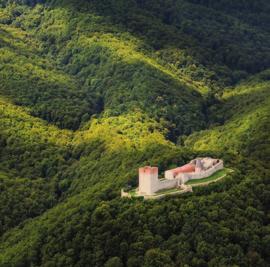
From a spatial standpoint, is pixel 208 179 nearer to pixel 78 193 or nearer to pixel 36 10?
pixel 78 193

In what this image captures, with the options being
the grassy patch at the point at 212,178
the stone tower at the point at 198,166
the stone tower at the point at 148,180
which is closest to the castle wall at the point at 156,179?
the stone tower at the point at 148,180

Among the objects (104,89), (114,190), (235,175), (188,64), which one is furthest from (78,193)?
(188,64)

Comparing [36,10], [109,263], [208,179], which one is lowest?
[109,263]

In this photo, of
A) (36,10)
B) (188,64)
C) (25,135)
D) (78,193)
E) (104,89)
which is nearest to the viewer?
(78,193)

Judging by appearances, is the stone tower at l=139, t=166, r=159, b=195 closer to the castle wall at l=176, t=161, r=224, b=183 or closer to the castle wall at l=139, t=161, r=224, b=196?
the castle wall at l=139, t=161, r=224, b=196

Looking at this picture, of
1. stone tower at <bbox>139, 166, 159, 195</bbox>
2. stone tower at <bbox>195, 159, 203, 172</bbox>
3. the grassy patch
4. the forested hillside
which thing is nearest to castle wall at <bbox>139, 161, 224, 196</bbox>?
stone tower at <bbox>139, 166, 159, 195</bbox>

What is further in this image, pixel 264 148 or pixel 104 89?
pixel 104 89

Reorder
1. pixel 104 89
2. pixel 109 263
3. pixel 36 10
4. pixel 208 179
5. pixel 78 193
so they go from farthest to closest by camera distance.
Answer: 1. pixel 36 10
2. pixel 104 89
3. pixel 78 193
4. pixel 208 179
5. pixel 109 263

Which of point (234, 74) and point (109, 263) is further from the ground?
point (234, 74)
